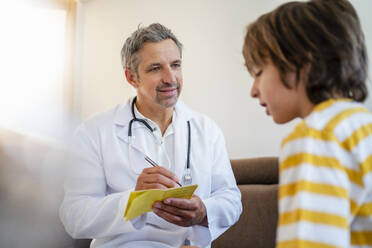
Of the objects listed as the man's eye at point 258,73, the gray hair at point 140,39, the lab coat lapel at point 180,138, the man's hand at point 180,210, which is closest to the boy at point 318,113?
the man's eye at point 258,73

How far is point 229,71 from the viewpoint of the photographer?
2514 mm

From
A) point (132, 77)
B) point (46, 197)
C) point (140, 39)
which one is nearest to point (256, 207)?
point (132, 77)

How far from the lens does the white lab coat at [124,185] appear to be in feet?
4.17

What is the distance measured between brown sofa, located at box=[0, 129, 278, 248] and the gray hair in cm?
73

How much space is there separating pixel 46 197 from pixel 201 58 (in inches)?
55.8

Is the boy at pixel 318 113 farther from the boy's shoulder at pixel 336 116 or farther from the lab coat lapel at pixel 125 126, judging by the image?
the lab coat lapel at pixel 125 126

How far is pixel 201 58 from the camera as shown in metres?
2.61

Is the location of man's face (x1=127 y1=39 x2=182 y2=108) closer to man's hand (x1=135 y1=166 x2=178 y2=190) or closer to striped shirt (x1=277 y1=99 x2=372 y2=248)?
man's hand (x1=135 y1=166 x2=178 y2=190)

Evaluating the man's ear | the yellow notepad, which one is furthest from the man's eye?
the man's ear

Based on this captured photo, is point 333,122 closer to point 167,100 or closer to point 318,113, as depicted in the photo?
point 318,113

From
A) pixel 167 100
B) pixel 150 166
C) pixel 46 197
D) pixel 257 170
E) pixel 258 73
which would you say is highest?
pixel 258 73

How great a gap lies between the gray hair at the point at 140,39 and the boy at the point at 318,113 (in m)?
0.80

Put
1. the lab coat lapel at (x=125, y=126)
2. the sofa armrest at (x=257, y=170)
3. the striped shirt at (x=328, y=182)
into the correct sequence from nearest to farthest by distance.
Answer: the striped shirt at (x=328, y=182) < the lab coat lapel at (x=125, y=126) < the sofa armrest at (x=257, y=170)

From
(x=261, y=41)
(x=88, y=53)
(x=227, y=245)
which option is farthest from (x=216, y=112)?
(x=261, y=41)
